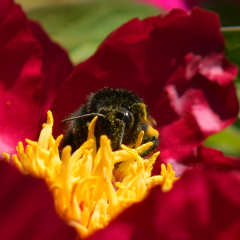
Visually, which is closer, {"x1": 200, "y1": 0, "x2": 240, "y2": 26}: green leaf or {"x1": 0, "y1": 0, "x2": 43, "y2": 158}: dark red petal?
{"x1": 0, "y1": 0, "x2": 43, "y2": 158}: dark red petal

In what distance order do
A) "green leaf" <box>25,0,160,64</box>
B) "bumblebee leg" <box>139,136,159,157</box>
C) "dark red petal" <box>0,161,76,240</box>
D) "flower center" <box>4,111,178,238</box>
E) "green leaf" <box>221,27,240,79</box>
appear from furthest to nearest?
1. "green leaf" <box>25,0,160,64</box>
2. "green leaf" <box>221,27,240,79</box>
3. "bumblebee leg" <box>139,136,159,157</box>
4. "flower center" <box>4,111,178,238</box>
5. "dark red petal" <box>0,161,76,240</box>

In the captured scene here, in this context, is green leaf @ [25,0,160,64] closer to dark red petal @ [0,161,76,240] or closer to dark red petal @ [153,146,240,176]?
dark red petal @ [153,146,240,176]

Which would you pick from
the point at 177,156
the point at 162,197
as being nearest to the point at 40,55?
the point at 177,156

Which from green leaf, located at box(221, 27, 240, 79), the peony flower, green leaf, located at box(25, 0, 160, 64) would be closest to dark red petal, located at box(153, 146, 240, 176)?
the peony flower

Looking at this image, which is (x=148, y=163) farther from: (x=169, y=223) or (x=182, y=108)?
(x=169, y=223)

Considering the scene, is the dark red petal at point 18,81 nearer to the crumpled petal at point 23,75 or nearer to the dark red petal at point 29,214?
the crumpled petal at point 23,75

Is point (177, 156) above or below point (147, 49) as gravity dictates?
below
